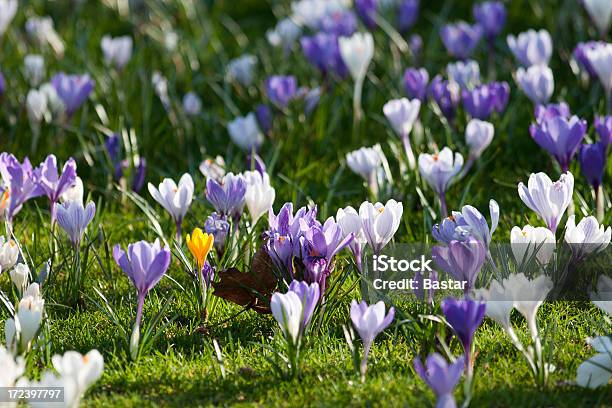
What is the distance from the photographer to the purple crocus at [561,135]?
322 centimetres

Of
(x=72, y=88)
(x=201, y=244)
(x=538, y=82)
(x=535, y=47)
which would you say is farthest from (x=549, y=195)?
(x=72, y=88)

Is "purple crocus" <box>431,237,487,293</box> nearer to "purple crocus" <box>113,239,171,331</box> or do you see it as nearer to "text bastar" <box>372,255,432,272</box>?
"text bastar" <box>372,255,432,272</box>

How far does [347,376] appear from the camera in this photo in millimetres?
2471

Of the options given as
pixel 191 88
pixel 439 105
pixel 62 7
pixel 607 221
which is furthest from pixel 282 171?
pixel 62 7

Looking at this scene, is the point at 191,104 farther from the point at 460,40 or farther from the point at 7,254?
the point at 7,254

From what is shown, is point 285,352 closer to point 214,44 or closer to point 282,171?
point 282,171

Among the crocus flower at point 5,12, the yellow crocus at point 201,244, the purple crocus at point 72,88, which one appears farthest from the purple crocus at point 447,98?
the crocus flower at point 5,12

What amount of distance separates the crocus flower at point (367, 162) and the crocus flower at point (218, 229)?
684 millimetres

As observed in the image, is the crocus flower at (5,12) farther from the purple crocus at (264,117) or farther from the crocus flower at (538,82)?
the crocus flower at (538,82)

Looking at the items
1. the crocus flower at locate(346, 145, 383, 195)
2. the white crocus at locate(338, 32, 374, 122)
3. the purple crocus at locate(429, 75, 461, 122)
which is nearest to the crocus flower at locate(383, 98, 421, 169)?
the crocus flower at locate(346, 145, 383, 195)

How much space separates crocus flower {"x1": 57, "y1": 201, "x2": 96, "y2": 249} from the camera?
2848mm

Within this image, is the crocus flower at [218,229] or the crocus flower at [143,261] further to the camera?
the crocus flower at [218,229]

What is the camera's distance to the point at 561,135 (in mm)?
3234

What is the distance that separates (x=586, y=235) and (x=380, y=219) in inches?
22.5
